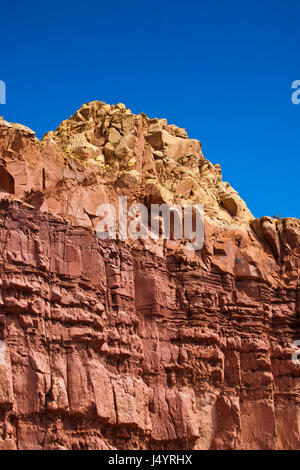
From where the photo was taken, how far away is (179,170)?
149ft

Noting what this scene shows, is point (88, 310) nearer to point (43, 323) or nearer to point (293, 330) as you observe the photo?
point (43, 323)

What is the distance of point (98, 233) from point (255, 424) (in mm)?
10628

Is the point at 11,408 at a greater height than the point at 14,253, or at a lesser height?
lesser

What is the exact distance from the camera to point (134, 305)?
129 feet

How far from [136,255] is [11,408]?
376 inches

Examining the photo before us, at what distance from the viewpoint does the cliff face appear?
3456 centimetres

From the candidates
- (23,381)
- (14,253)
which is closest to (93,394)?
(23,381)

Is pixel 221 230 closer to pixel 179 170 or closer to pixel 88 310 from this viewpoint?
pixel 179 170

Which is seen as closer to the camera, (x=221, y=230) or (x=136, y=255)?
(x=136, y=255)

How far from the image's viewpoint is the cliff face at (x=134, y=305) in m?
34.6
